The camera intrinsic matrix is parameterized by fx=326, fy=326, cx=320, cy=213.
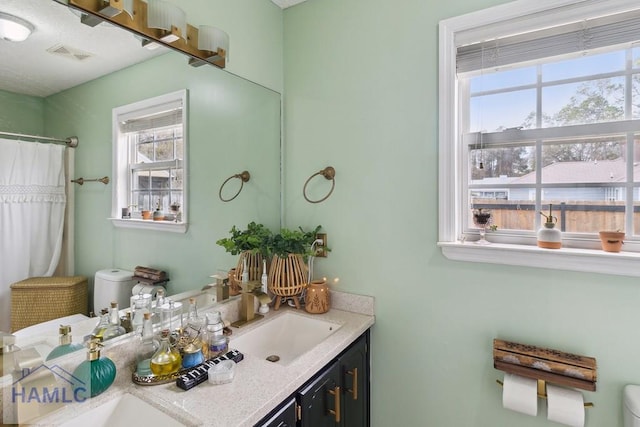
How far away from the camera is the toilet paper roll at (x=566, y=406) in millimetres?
1159

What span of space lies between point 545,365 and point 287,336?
112cm

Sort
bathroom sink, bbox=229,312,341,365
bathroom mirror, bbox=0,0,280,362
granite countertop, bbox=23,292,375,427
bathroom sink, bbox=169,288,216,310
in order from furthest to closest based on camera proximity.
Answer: bathroom sink, bbox=229,312,341,365, bathroom sink, bbox=169,288,216,310, bathroom mirror, bbox=0,0,280,362, granite countertop, bbox=23,292,375,427

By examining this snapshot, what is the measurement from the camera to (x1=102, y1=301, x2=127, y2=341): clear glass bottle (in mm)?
1114

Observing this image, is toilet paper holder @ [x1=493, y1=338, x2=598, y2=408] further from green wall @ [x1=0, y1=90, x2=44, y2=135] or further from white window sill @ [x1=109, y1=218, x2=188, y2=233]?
green wall @ [x1=0, y1=90, x2=44, y2=135]

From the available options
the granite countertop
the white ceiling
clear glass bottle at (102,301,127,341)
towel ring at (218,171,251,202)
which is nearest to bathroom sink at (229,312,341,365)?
the granite countertop

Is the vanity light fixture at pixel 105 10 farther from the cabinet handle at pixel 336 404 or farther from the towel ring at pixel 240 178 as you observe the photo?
the cabinet handle at pixel 336 404

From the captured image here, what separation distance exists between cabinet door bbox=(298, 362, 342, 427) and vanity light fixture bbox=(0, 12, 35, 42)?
4.59ft

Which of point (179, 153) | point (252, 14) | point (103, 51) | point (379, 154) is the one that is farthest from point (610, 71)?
point (103, 51)

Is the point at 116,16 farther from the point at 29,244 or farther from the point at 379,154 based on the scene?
the point at 379,154

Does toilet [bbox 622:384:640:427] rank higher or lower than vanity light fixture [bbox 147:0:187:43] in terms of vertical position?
lower

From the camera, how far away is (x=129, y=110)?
1.20m

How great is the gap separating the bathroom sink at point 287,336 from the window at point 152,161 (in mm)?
628

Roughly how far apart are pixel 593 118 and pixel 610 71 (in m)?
0.19

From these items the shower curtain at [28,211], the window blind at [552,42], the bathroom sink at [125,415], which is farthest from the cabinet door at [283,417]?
the window blind at [552,42]
